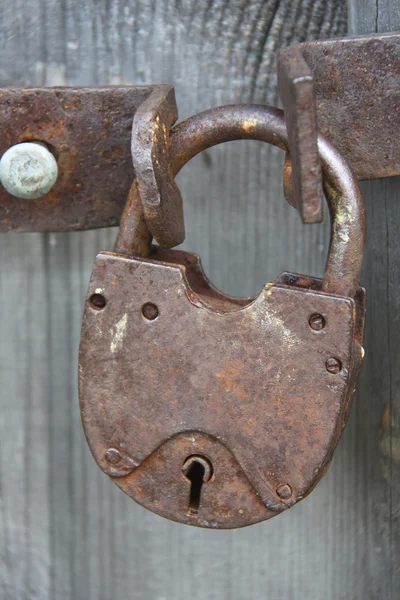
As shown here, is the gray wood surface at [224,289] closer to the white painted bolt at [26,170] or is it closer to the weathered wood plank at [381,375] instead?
the weathered wood plank at [381,375]

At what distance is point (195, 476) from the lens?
0.61 m

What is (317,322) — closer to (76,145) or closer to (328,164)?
(328,164)

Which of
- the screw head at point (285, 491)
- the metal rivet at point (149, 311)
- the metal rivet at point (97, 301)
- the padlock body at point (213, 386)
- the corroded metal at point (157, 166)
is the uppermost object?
the corroded metal at point (157, 166)

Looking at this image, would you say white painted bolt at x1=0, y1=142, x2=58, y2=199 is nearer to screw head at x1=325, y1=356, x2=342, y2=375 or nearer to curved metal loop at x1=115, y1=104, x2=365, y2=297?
curved metal loop at x1=115, y1=104, x2=365, y2=297

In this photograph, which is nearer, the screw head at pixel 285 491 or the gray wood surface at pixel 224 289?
the screw head at pixel 285 491

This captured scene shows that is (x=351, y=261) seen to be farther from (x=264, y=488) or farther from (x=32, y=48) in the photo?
(x=32, y=48)

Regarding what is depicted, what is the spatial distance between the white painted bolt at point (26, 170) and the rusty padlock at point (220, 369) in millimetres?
86

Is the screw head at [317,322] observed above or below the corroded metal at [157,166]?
below

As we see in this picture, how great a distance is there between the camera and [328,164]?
546 mm

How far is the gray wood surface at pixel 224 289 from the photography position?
70cm

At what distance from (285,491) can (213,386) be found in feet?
0.34

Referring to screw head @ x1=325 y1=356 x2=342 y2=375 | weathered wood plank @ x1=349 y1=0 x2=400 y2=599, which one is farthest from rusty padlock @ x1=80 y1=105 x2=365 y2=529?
weathered wood plank @ x1=349 y1=0 x2=400 y2=599

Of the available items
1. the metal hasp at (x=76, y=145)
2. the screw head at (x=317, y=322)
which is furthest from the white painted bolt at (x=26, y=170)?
the screw head at (x=317, y=322)

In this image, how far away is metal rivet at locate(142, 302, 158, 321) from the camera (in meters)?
0.57
